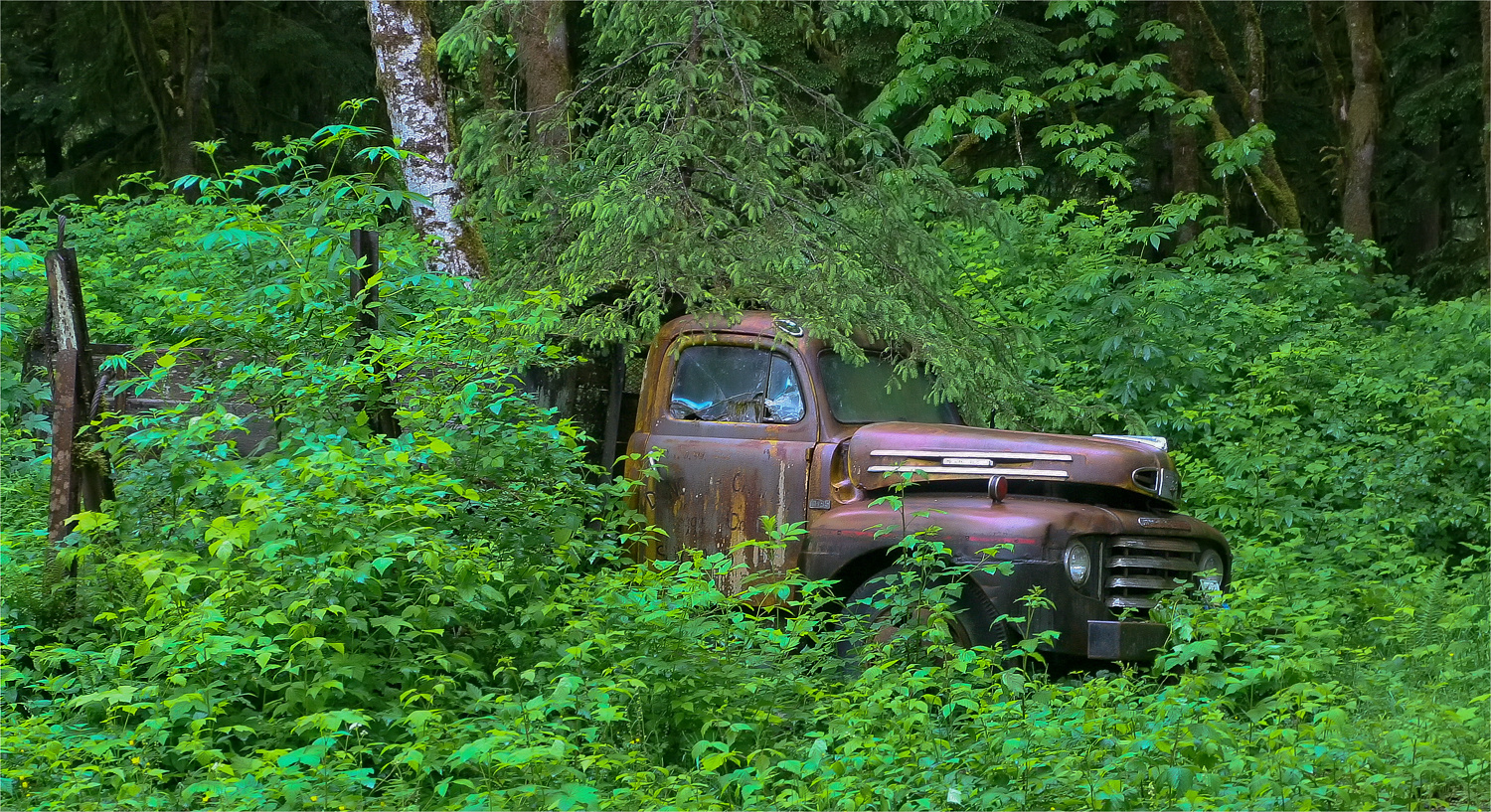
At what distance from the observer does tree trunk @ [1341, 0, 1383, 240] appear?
16.1 meters

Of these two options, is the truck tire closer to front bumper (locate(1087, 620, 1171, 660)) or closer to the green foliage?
front bumper (locate(1087, 620, 1171, 660))

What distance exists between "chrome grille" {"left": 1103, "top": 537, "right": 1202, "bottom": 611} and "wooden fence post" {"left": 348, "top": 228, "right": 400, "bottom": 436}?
339cm

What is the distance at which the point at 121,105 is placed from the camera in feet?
56.9

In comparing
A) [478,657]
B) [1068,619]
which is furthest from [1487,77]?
[478,657]

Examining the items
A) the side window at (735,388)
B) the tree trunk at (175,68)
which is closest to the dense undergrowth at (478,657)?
the side window at (735,388)

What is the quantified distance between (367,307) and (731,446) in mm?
2004

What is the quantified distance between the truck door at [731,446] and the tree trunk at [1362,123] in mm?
11870

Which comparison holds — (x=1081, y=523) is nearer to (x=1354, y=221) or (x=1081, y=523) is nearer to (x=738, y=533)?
(x=738, y=533)

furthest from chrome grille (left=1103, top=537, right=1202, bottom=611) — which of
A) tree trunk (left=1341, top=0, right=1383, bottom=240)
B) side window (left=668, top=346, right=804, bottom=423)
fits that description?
tree trunk (left=1341, top=0, right=1383, bottom=240)

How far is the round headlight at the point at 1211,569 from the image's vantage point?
6.42m

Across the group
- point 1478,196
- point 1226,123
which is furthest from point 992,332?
point 1478,196

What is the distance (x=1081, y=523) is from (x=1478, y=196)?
15318mm

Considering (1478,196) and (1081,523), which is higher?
(1478,196)

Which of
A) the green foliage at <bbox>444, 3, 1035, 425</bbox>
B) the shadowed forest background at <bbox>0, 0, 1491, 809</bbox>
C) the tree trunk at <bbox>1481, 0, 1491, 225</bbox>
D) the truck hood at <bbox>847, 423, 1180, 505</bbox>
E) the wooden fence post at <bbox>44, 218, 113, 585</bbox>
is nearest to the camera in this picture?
the shadowed forest background at <bbox>0, 0, 1491, 809</bbox>
